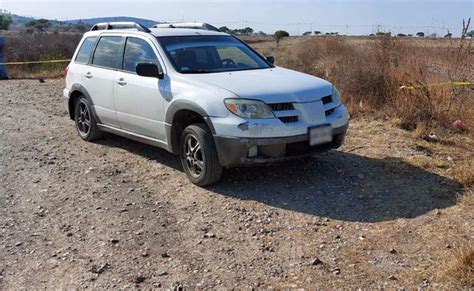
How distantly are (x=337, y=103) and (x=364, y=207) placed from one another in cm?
137

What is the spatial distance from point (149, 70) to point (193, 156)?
3.69ft

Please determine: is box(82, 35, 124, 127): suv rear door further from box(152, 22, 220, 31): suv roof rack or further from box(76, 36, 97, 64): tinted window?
box(152, 22, 220, 31): suv roof rack

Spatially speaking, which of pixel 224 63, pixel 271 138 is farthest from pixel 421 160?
pixel 224 63

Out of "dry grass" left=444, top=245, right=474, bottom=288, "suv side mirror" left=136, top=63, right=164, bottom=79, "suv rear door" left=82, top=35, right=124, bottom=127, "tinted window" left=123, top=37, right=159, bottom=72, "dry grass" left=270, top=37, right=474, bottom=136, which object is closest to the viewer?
"dry grass" left=444, top=245, right=474, bottom=288

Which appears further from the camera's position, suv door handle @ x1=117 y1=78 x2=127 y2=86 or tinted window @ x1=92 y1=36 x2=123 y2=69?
tinted window @ x1=92 y1=36 x2=123 y2=69

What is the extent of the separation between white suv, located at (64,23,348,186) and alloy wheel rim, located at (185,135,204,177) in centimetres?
1

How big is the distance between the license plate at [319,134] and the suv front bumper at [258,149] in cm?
6

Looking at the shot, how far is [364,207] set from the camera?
489 cm

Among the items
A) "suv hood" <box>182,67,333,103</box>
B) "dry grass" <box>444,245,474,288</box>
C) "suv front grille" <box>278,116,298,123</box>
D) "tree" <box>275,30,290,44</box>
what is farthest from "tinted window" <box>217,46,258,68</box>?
"tree" <box>275,30,290,44</box>

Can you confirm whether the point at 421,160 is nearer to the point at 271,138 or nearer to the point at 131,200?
the point at 271,138

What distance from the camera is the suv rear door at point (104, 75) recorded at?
671 cm

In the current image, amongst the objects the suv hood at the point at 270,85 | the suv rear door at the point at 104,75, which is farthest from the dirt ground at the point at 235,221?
the suv hood at the point at 270,85

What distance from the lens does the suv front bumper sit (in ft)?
16.5

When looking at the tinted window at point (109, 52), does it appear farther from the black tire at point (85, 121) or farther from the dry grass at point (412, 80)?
the dry grass at point (412, 80)
